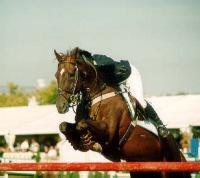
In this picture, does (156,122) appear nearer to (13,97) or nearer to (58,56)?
(58,56)

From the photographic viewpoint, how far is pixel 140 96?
7930 millimetres

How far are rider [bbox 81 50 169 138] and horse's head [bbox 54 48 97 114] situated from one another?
152 mm

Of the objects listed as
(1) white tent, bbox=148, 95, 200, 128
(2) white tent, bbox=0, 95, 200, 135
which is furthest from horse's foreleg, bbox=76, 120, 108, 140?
(1) white tent, bbox=148, 95, 200, 128

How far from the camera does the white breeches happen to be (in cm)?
792

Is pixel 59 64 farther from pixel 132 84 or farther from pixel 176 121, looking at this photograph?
pixel 176 121

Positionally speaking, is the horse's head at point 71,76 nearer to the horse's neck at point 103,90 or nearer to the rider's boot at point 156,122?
the horse's neck at point 103,90

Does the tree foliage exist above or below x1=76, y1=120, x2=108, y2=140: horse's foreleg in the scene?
below

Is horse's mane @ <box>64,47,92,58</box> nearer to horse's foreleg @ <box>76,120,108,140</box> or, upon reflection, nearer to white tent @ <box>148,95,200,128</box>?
horse's foreleg @ <box>76,120,108,140</box>

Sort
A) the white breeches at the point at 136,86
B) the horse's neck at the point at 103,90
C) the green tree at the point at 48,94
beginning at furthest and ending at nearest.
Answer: the green tree at the point at 48,94 → the white breeches at the point at 136,86 → the horse's neck at the point at 103,90

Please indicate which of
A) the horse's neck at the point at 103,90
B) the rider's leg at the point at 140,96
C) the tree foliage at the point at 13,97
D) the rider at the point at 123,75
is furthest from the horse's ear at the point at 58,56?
the tree foliage at the point at 13,97

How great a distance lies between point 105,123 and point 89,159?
10906 millimetres

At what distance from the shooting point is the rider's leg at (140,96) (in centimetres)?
793

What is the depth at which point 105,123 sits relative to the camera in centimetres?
726

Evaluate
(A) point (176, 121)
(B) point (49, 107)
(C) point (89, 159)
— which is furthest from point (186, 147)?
(B) point (49, 107)
